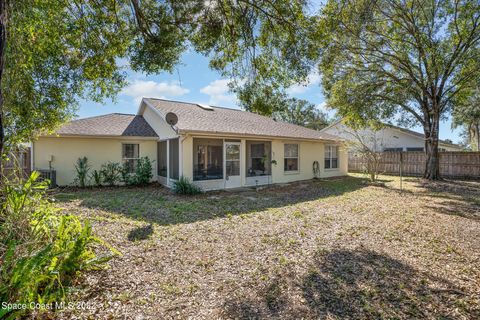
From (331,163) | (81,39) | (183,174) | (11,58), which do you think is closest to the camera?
(11,58)

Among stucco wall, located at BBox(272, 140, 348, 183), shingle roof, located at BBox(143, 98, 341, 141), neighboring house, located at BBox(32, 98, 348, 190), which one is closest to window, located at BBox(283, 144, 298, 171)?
neighboring house, located at BBox(32, 98, 348, 190)

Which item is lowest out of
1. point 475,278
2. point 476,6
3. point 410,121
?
point 475,278

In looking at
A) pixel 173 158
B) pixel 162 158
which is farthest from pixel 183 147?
pixel 162 158

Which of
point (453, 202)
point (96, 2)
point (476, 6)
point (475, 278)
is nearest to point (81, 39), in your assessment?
point (96, 2)

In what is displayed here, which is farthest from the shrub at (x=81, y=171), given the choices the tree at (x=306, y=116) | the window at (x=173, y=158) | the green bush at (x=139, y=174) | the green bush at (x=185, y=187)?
the tree at (x=306, y=116)

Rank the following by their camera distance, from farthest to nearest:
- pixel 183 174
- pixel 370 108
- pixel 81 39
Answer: pixel 370 108 → pixel 183 174 → pixel 81 39

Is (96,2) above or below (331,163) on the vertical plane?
above

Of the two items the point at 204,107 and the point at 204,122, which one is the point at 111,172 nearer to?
the point at 204,122

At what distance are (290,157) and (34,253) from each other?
12.2 m

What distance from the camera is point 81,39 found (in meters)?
5.82

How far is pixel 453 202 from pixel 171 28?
1101 centimetres

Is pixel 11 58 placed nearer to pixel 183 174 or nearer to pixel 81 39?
pixel 81 39

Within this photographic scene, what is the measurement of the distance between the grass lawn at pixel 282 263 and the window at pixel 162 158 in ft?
14.3

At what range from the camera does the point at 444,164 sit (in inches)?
680
